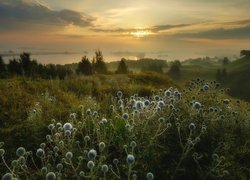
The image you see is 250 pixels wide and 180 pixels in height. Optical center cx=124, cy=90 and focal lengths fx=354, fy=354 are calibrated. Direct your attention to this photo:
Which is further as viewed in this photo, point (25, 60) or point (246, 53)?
point (246, 53)

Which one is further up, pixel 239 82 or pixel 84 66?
pixel 84 66

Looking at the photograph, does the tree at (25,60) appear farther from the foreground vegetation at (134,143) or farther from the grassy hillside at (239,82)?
the grassy hillside at (239,82)

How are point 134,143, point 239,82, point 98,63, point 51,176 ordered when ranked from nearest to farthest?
point 51,176
point 134,143
point 98,63
point 239,82

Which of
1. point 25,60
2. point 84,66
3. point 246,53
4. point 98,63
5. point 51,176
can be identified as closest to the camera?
point 51,176

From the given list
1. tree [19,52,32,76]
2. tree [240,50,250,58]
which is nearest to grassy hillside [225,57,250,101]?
tree [240,50,250,58]

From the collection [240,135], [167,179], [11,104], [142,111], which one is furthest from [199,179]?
[11,104]

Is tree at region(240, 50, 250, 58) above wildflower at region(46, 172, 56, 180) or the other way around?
the other way around

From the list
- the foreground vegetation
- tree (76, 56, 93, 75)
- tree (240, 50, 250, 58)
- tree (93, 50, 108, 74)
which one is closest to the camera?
the foreground vegetation

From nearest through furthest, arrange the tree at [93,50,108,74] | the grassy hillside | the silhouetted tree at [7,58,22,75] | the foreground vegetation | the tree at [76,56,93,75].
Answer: the foreground vegetation → the silhouetted tree at [7,58,22,75] → the tree at [76,56,93,75] → the tree at [93,50,108,74] → the grassy hillside

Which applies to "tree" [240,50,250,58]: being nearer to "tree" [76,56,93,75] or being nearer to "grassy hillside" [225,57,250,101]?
"grassy hillside" [225,57,250,101]

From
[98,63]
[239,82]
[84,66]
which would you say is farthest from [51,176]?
[239,82]

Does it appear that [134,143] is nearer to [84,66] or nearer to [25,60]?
[25,60]

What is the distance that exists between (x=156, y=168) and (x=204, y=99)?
4518 mm

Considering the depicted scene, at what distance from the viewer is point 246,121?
26.9 feet
